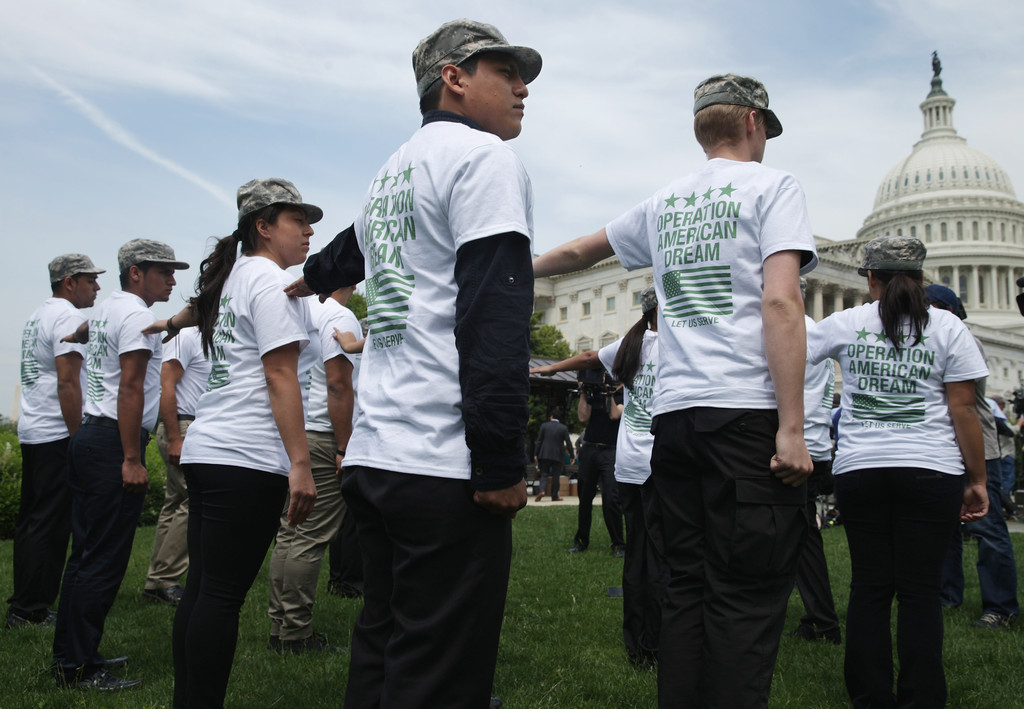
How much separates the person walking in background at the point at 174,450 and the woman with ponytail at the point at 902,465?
4.76 meters

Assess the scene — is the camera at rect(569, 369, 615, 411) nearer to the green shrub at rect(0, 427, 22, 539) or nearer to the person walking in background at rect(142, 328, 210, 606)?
the person walking in background at rect(142, 328, 210, 606)

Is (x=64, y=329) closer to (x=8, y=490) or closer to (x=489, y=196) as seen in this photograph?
(x=489, y=196)

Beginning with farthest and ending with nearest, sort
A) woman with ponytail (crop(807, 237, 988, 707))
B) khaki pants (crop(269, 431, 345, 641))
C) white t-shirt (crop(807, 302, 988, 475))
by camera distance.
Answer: khaki pants (crop(269, 431, 345, 641))
white t-shirt (crop(807, 302, 988, 475))
woman with ponytail (crop(807, 237, 988, 707))

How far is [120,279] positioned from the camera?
5.25 meters

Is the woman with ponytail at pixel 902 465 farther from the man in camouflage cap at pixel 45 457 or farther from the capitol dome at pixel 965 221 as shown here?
the capitol dome at pixel 965 221

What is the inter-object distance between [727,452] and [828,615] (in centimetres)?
365

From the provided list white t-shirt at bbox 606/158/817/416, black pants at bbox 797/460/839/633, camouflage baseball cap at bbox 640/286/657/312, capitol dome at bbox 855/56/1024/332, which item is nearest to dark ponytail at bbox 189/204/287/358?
white t-shirt at bbox 606/158/817/416

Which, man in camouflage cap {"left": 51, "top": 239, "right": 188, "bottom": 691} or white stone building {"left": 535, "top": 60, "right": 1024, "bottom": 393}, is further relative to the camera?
white stone building {"left": 535, "top": 60, "right": 1024, "bottom": 393}

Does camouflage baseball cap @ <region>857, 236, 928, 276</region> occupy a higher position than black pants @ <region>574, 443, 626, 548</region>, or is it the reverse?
camouflage baseball cap @ <region>857, 236, 928, 276</region>

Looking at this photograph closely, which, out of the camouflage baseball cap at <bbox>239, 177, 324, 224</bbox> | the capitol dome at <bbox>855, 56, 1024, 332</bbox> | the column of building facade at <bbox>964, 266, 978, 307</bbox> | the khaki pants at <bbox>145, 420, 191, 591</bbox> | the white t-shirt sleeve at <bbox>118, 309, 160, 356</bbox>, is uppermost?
the capitol dome at <bbox>855, 56, 1024, 332</bbox>

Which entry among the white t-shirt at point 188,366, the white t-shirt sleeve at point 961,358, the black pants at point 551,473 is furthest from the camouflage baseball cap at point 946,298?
the black pants at point 551,473

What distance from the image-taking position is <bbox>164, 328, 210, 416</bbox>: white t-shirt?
7.01 metres

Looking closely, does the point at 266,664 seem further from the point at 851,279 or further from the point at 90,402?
the point at 851,279

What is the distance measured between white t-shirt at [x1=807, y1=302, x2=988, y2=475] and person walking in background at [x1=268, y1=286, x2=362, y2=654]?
2.88m
